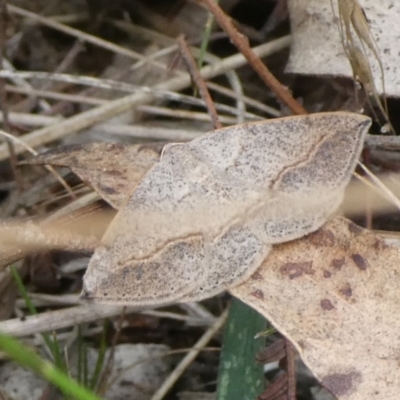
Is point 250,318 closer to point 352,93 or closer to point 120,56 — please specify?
point 352,93

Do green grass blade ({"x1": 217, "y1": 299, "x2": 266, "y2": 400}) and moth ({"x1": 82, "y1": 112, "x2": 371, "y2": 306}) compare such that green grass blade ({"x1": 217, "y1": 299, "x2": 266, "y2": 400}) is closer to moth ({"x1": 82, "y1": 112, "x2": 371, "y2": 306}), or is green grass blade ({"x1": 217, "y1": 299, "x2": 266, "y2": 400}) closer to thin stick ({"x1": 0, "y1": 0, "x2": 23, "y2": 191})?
moth ({"x1": 82, "y1": 112, "x2": 371, "y2": 306})

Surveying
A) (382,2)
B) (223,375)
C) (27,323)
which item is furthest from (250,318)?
(382,2)

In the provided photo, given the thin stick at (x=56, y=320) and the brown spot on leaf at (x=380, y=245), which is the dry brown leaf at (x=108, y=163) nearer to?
the thin stick at (x=56, y=320)

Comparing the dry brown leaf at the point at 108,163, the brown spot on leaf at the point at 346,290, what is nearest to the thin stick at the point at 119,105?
the dry brown leaf at the point at 108,163

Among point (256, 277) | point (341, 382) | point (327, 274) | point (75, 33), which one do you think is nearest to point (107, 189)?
point (256, 277)

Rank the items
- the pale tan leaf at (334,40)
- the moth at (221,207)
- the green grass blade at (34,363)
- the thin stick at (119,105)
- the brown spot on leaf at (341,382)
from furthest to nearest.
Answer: the thin stick at (119,105)
the pale tan leaf at (334,40)
the moth at (221,207)
the brown spot on leaf at (341,382)
the green grass blade at (34,363)

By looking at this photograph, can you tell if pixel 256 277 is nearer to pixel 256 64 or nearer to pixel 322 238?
pixel 322 238
